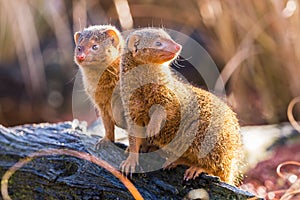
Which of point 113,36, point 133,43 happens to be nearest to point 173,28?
point 113,36

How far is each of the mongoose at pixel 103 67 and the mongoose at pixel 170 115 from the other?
7.7 inches

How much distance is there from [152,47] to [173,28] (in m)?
2.91

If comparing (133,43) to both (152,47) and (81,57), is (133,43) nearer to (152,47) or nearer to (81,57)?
(152,47)

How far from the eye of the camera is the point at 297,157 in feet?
13.5

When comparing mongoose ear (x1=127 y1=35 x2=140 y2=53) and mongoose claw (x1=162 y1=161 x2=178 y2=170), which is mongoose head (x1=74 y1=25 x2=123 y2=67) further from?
mongoose claw (x1=162 y1=161 x2=178 y2=170)

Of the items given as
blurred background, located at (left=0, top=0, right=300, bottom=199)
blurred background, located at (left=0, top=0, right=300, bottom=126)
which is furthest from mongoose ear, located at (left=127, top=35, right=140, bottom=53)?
blurred background, located at (left=0, top=0, right=300, bottom=126)

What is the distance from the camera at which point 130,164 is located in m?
2.91

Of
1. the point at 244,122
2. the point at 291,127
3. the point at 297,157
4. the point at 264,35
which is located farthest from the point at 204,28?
the point at 297,157

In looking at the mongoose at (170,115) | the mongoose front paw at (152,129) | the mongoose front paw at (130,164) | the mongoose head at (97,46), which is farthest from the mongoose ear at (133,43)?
the mongoose front paw at (130,164)

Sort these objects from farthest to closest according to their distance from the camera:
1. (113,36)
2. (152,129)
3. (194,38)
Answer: (194,38) → (113,36) → (152,129)

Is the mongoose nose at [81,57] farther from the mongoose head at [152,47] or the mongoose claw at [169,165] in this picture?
the mongoose claw at [169,165]

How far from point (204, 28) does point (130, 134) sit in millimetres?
2878

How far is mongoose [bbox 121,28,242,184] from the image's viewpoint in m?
2.84

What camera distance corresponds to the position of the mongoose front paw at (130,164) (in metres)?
2.90
